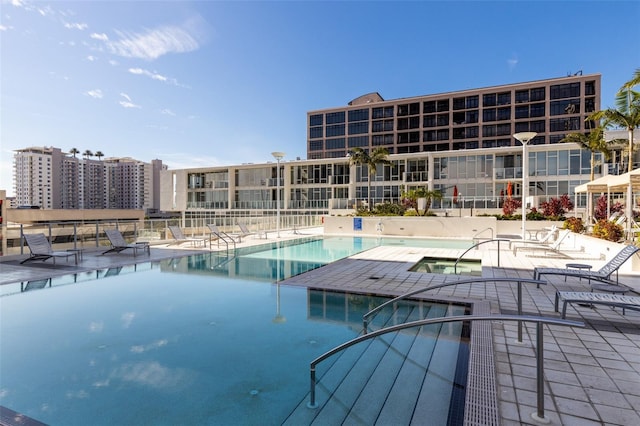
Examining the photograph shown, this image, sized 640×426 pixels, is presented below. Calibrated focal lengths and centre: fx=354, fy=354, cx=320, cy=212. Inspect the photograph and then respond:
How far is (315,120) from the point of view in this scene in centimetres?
6141

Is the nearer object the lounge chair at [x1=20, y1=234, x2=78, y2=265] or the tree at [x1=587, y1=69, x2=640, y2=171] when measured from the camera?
the lounge chair at [x1=20, y1=234, x2=78, y2=265]

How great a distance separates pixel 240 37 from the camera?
20.6 m

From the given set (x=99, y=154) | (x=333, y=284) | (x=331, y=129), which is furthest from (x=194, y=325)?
(x=99, y=154)

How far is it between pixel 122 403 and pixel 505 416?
345cm

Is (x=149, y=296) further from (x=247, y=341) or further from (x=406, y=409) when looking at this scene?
(x=406, y=409)

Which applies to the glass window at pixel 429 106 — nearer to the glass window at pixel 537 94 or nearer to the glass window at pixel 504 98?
the glass window at pixel 504 98

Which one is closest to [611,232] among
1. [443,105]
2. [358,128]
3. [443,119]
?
[443,119]

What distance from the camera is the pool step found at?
10.3 feet

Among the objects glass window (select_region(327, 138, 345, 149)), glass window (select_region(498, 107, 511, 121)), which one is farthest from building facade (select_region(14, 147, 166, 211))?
glass window (select_region(498, 107, 511, 121))

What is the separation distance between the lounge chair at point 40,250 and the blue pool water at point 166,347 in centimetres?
251

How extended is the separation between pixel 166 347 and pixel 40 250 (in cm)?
877

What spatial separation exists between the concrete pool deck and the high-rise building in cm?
4605

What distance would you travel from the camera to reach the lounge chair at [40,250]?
10.5 meters

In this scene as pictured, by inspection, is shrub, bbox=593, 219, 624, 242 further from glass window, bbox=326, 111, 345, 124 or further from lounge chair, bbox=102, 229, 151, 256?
glass window, bbox=326, 111, 345, 124
